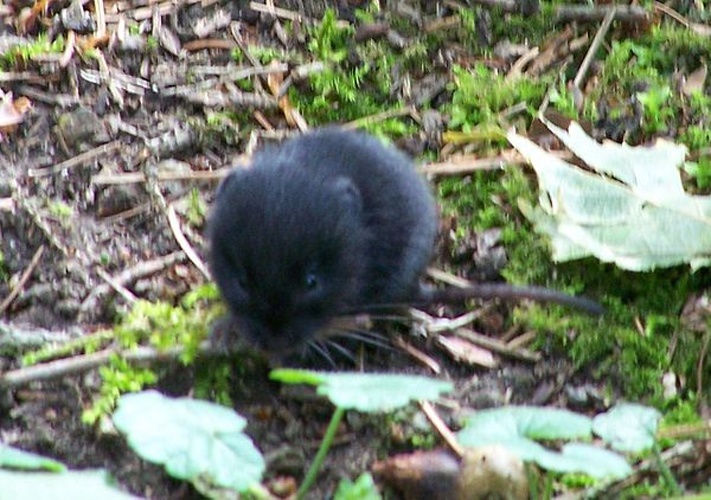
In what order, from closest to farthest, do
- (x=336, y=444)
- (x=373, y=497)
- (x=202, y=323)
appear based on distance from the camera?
(x=373, y=497) → (x=336, y=444) → (x=202, y=323)

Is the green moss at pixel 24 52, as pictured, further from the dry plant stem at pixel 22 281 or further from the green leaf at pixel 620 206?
the green leaf at pixel 620 206

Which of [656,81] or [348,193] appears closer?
[348,193]

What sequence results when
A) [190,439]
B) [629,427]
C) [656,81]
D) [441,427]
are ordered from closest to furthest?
[190,439]
[629,427]
[441,427]
[656,81]

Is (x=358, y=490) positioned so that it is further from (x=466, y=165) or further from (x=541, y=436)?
(x=466, y=165)

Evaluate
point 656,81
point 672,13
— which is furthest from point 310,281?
point 672,13

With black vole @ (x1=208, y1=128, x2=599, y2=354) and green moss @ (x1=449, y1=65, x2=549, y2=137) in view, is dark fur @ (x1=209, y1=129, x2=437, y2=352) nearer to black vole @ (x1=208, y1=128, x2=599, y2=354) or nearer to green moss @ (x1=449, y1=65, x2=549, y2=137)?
black vole @ (x1=208, y1=128, x2=599, y2=354)

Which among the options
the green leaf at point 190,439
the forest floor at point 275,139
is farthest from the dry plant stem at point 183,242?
the green leaf at point 190,439

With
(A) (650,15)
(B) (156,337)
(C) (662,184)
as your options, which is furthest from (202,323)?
(A) (650,15)

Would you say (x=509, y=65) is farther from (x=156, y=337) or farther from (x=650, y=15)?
(x=156, y=337)

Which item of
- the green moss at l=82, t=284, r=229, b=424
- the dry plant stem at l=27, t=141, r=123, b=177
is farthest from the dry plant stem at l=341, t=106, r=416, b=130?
the green moss at l=82, t=284, r=229, b=424
